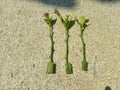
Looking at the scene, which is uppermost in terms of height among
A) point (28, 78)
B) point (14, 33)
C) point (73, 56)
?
point (14, 33)

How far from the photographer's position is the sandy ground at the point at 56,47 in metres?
2.76

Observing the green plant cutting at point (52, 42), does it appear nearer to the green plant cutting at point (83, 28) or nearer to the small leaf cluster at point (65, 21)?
the small leaf cluster at point (65, 21)

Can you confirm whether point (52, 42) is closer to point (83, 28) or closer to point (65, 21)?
point (65, 21)

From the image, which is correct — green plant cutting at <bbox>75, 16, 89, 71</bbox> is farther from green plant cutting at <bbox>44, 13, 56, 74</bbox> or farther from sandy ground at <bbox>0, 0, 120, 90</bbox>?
green plant cutting at <bbox>44, 13, 56, 74</bbox>

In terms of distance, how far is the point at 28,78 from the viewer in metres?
2.74

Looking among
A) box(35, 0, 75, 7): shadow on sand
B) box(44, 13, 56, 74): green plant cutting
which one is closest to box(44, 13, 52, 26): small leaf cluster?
box(44, 13, 56, 74): green plant cutting

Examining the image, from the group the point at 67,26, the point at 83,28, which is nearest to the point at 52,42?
the point at 67,26

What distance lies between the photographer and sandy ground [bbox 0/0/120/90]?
2758 millimetres

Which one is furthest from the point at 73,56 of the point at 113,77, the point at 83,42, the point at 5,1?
the point at 5,1

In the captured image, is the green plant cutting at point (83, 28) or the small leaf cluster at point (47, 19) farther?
the small leaf cluster at point (47, 19)

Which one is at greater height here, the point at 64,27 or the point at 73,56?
the point at 64,27

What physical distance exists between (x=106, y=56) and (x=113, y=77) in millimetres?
223

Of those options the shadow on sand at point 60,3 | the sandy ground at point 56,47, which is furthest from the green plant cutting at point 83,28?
the shadow on sand at point 60,3

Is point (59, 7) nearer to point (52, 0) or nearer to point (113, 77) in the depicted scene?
→ point (52, 0)
